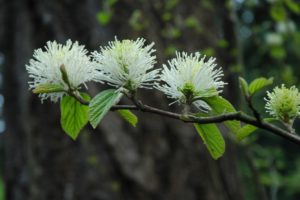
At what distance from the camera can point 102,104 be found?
2.29 feet

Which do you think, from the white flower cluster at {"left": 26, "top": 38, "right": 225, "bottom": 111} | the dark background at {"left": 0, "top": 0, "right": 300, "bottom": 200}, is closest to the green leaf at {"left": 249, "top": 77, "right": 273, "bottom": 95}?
the white flower cluster at {"left": 26, "top": 38, "right": 225, "bottom": 111}

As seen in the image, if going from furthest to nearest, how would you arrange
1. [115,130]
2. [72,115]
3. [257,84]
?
[115,130] → [72,115] → [257,84]

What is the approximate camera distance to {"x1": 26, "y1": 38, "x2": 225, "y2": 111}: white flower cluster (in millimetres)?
722

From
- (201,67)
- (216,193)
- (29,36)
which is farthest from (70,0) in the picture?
(201,67)

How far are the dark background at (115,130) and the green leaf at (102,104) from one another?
115 centimetres

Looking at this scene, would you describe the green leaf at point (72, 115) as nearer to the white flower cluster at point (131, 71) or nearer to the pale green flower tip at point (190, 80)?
the white flower cluster at point (131, 71)

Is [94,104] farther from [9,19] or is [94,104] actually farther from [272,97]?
[9,19]

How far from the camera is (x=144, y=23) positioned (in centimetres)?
213

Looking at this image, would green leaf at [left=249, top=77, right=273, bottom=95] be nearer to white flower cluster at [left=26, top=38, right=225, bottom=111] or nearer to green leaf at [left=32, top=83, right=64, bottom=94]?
white flower cluster at [left=26, top=38, right=225, bottom=111]

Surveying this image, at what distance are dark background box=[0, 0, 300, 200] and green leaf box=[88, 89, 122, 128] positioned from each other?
3.77 ft

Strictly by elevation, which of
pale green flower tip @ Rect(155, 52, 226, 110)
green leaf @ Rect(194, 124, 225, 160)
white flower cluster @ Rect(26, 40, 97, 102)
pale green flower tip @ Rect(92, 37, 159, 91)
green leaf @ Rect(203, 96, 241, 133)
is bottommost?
green leaf @ Rect(194, 124, 225, 160)

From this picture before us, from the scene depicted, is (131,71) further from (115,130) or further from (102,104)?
(115,130)

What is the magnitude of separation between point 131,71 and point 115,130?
4.21 ft

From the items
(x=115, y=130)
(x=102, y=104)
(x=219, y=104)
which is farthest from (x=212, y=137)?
(x=115, y=130)
